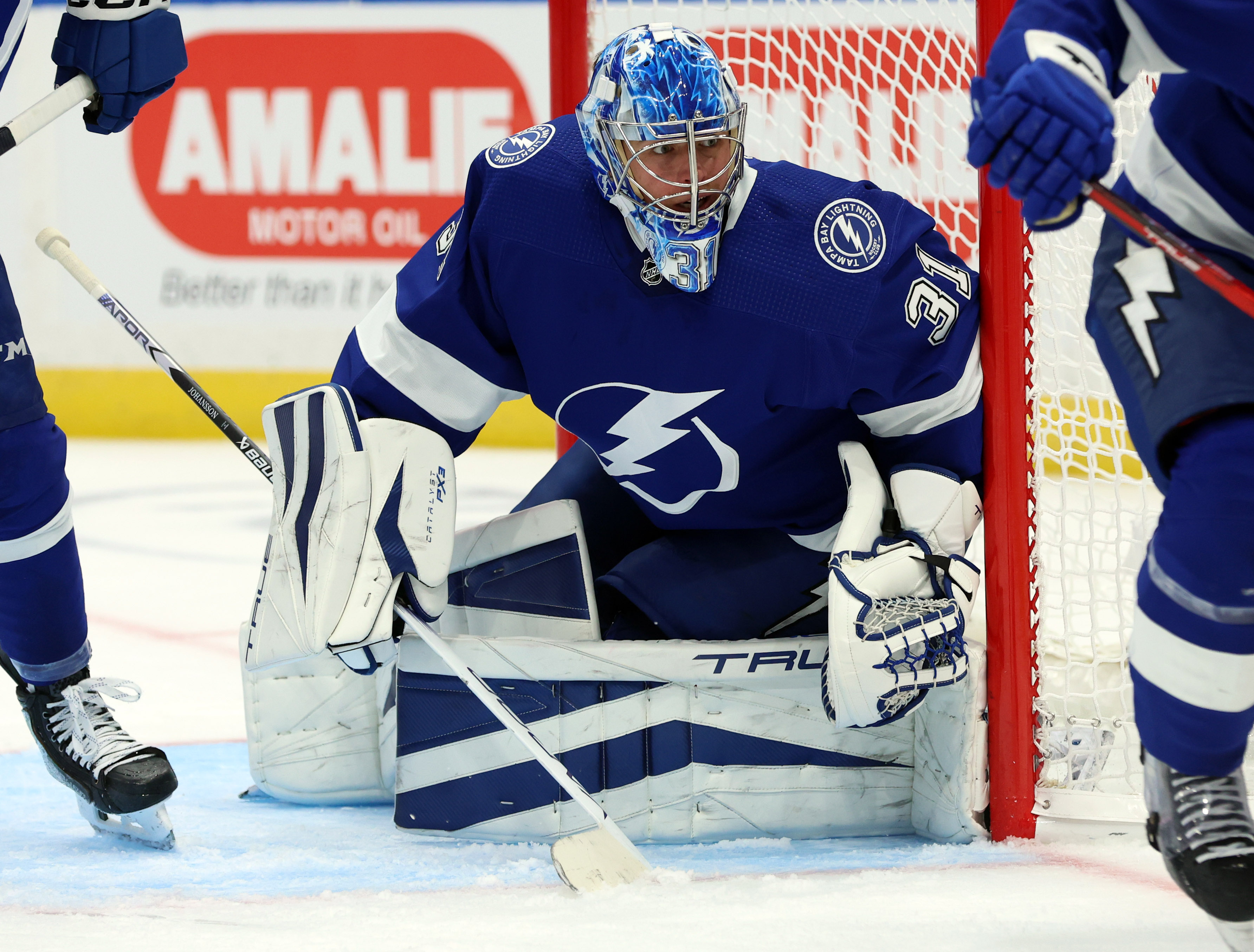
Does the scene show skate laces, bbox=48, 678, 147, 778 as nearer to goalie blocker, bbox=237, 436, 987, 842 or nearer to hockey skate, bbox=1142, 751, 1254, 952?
goalie blocker, bbox=237, 436, 987, 842

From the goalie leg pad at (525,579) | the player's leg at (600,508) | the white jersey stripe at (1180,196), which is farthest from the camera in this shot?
the player's leg at (600,508)

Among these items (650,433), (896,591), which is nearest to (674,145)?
(650,433)

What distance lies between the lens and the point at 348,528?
168cm

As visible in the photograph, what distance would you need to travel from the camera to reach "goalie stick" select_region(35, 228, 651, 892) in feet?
5.01

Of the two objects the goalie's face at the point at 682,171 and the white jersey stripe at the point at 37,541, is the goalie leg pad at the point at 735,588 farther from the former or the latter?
the white jersey stripe at the point at 37,541

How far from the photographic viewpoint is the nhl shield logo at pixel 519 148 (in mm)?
1703

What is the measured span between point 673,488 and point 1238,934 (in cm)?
88

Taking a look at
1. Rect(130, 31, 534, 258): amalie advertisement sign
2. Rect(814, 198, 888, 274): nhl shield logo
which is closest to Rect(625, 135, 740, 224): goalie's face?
Rect(814, 198, 888, 274): nhl shield logo

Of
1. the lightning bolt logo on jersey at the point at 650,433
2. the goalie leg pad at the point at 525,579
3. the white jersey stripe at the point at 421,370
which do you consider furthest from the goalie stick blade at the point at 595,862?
the white jersey stripe at the point at 421,370

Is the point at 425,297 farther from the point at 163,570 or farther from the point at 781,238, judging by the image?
the point at 163,570

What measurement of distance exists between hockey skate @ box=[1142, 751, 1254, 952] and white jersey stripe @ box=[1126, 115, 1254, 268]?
42 centimetres

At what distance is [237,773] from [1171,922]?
4.19 ft

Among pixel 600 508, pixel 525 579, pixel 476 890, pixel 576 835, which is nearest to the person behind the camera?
pixel 476 890

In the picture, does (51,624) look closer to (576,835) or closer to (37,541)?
(37,541)
